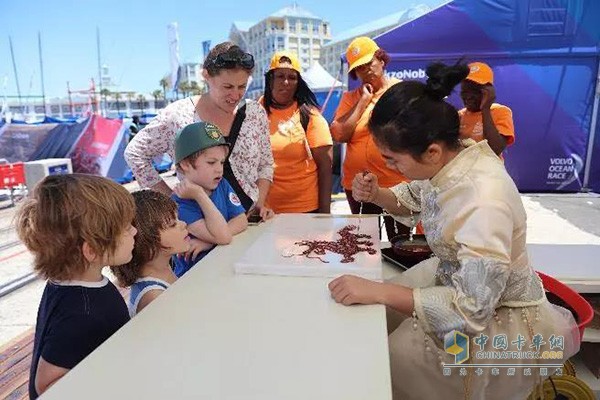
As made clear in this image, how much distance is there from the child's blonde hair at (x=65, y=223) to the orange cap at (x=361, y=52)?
197 cm

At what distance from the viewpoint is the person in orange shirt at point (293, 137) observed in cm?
281

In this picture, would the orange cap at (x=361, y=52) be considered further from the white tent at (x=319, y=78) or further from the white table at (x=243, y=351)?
the white tent at (x=319, y=78)

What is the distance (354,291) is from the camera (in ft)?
3.96

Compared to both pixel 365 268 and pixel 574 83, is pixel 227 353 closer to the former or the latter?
pixel 365 268

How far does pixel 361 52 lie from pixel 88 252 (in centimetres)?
213

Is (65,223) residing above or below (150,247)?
above

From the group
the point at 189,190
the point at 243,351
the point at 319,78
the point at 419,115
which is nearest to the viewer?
the point at 243,351

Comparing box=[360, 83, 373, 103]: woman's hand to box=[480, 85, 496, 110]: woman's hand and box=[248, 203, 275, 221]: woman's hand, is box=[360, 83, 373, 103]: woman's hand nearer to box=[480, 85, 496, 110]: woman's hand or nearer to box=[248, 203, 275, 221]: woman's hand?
box=[480, 85, 496, 110]: woman's hand

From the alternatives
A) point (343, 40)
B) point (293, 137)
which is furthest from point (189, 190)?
point (343, 40)

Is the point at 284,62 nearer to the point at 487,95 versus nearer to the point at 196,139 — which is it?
the point at 196,139

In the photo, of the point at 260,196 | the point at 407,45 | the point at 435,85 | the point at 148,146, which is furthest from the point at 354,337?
the point at 407,45

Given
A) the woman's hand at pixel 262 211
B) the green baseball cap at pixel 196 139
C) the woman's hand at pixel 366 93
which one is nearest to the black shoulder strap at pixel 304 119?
the woman's hand at pixel 366 93

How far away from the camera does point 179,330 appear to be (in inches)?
43.5

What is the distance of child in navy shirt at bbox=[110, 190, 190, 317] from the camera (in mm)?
1459
